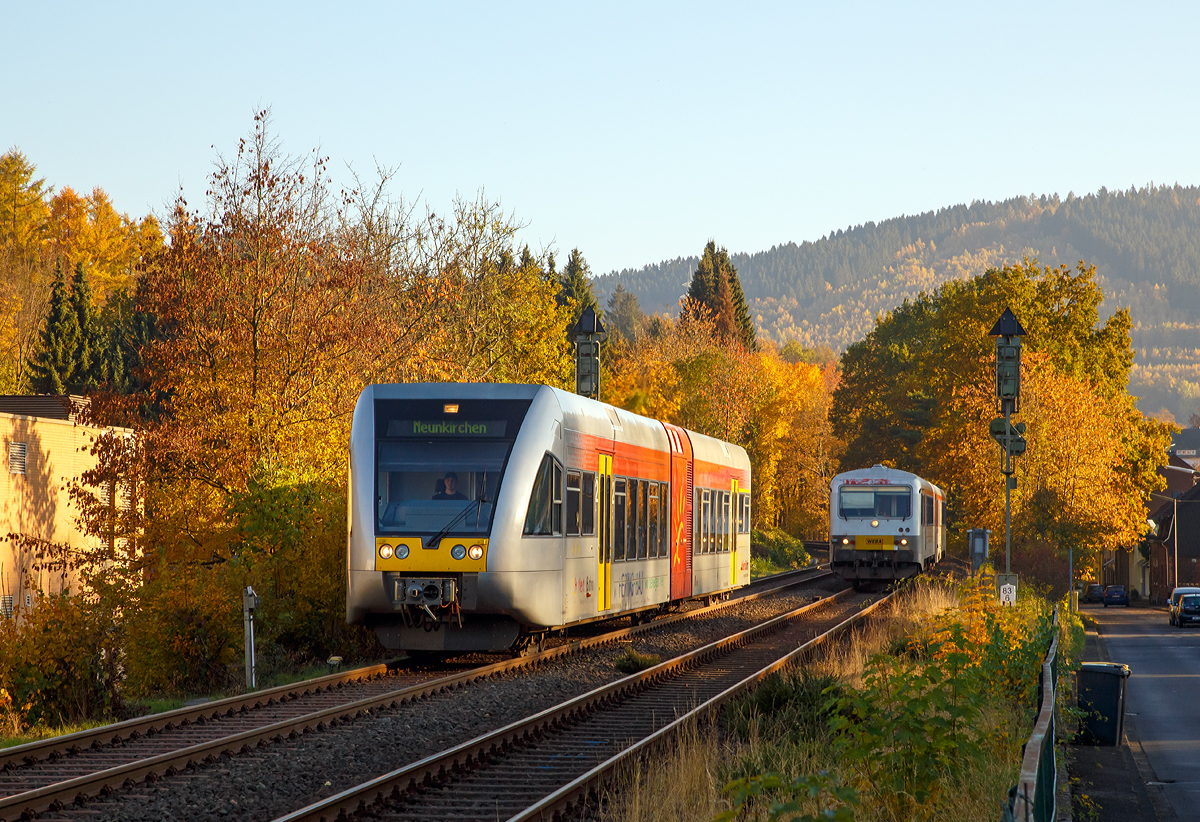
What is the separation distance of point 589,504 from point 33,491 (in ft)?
67.4

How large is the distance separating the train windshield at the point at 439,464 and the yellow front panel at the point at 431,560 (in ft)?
0.40

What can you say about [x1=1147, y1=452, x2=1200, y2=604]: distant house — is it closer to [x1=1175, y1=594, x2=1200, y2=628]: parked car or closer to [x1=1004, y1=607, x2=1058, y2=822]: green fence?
[x1=1175, y1=594, x2=1200, y2=628]: parked car

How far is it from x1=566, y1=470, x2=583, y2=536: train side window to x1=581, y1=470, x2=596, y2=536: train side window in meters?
0.20

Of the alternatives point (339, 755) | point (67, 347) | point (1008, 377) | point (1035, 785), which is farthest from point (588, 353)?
point (67, 347)

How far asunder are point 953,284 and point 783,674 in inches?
2737

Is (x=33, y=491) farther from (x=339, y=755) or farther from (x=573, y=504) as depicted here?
(x=339, y=755)

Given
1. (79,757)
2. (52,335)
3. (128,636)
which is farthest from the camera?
(52,335)

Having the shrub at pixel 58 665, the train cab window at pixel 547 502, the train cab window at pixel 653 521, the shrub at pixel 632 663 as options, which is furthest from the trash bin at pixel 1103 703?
the shrub at pixel 58 665

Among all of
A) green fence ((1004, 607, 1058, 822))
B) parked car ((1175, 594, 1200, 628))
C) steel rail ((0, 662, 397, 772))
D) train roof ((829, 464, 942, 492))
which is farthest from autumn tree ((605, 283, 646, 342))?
green fence ((1004, 607, 1058, 822))

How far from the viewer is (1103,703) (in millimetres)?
14836

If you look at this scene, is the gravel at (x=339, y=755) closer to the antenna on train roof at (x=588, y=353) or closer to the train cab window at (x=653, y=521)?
the train cab window at (x=653, y=521)

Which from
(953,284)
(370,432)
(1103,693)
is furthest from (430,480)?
(953,284)

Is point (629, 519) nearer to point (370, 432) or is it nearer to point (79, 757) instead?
point (370, 432)

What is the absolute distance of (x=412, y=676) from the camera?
15.7 metres
